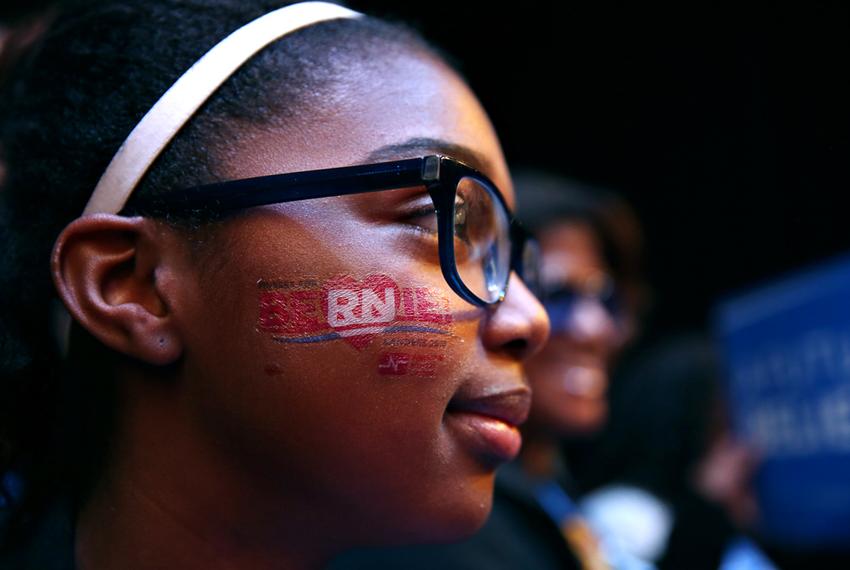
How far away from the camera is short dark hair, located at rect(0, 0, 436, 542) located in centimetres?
123

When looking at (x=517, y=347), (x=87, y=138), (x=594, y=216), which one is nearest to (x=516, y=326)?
(x=517, y=347)

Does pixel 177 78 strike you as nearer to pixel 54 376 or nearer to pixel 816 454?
pixel 54 376

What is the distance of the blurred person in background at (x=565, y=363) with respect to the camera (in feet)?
7.10

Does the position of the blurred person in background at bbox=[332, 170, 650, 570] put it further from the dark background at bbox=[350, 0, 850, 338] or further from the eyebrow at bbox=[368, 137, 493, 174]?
the eyebrow at bbox=[368, 137, 493, 174]

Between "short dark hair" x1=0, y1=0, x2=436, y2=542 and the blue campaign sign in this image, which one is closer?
"short dark hair" x1=0, y1=0, x2=436, y2=542

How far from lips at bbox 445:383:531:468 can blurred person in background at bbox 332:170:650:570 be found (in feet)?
2.54

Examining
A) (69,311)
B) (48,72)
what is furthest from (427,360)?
(48,72)

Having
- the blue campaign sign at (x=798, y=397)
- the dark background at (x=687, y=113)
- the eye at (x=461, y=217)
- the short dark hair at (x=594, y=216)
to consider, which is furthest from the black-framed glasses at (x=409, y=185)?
the short dark hair at (x=594, y=216)

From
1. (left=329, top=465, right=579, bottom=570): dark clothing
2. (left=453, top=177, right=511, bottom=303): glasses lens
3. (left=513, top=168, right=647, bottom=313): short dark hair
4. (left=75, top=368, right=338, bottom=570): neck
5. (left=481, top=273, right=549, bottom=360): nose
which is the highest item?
(left=513, top=168, right=647, bottom=313): short dark hair

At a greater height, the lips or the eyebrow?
the eyebrow

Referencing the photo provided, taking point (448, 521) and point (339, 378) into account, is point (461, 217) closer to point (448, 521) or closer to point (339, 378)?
point (339, 378)

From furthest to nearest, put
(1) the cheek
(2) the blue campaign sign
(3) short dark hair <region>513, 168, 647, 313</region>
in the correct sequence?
(3) short dark hair <region>513, 168, 647, 313</region> → (2) the blue campaign sign → (1) the cheek

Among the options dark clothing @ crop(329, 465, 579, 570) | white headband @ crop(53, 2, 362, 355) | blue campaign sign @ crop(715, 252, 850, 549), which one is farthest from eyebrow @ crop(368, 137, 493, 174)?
blue campaign sign @ crop(715, 252, 850, 549)

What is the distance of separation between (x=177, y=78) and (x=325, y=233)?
0.36 meters
